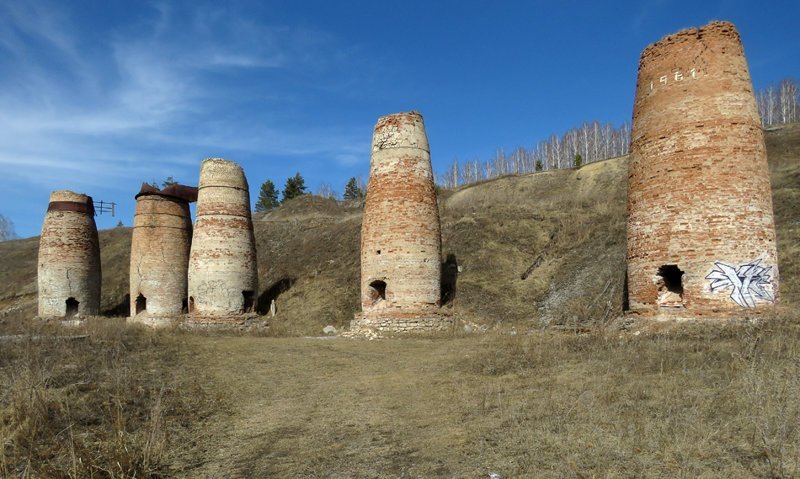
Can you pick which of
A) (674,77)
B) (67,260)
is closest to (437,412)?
(674,77)

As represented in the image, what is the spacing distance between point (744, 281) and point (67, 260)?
2127 centimetres

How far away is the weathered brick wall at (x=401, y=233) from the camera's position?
14.7 meters

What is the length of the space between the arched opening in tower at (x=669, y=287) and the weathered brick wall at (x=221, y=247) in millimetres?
12942

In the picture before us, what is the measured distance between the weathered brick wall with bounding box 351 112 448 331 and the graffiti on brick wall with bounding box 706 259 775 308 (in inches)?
285

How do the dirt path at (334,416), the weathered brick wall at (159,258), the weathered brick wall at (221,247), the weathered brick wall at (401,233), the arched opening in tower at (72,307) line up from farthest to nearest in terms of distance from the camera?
the arched opening in tower at (72,307) → the weathered brick wall at (159,258) → the weathered brick wall at (221,247) → the weathered brick wall at (401,233) → the dirt path at (334,416)

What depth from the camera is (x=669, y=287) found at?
415 inches

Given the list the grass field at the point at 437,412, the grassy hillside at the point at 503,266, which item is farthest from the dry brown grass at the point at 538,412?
the grassy hillside at the point at 503,266

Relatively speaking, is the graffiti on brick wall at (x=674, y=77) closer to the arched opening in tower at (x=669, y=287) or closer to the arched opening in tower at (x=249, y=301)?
the arched opening in tower at (x=669, y=287)

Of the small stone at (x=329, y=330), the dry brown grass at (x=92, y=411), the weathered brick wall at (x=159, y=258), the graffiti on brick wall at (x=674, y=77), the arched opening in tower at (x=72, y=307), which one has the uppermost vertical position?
the graffiti on brick wall at (x=674, y=77)

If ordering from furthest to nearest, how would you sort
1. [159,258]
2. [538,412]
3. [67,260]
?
1. [67,260]
2. [159,258]
3. [538,412]

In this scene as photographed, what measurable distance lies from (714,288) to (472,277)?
1051cm

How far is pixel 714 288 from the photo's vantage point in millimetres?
9414

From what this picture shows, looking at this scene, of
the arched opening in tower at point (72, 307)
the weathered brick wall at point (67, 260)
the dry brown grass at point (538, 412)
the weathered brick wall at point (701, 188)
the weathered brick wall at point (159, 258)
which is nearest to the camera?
the dry brown grass at point (538, 412)

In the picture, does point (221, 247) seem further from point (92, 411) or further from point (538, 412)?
point (538, 412)
